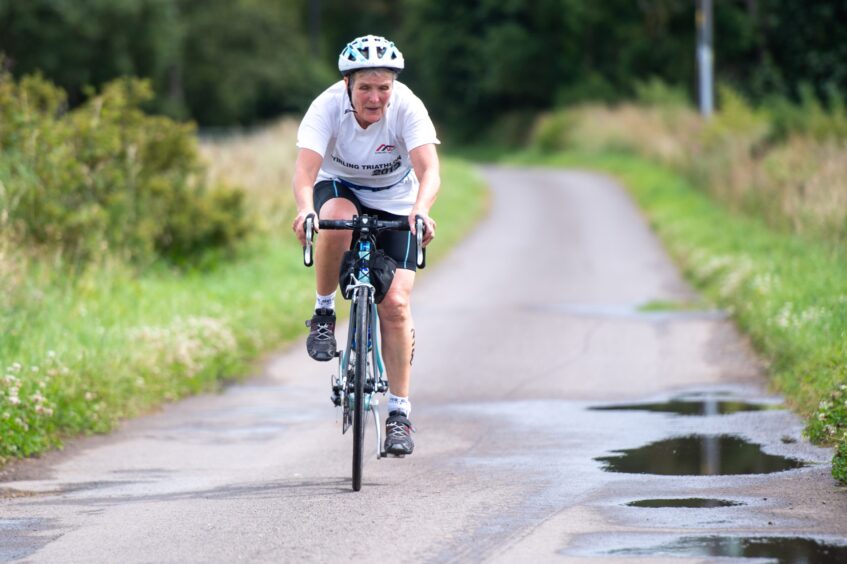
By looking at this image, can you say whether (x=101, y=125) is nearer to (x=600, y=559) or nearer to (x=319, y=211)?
(x=319, y=211)

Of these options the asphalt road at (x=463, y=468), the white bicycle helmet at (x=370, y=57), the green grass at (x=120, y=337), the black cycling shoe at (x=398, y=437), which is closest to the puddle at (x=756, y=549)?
the asphalt road at (x=463, y=468)

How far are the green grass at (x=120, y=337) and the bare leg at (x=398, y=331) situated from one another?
7.99 feet

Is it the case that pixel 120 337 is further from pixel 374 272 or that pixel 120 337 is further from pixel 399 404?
pixel 374 272

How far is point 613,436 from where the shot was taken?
8797 millimetres

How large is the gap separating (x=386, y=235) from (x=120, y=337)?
4034mm

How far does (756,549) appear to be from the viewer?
5.61m

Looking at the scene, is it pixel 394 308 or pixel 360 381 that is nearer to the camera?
pixel 360 381

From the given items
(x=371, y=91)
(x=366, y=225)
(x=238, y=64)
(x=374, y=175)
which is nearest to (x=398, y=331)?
(x=366, y=225)

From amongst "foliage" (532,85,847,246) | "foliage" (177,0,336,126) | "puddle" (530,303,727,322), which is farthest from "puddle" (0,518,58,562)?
"foliage" (177,0,336,126)

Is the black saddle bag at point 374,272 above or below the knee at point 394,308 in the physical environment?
above

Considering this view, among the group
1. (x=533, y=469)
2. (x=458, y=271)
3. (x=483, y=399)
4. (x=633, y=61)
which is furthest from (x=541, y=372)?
(x=633, y=61)

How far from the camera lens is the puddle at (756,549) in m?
5.47

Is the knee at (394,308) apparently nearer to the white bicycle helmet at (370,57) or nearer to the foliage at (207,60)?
the white bicycle helmet at (370,57)

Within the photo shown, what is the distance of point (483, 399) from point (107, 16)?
147 feet
